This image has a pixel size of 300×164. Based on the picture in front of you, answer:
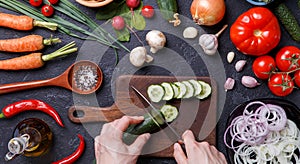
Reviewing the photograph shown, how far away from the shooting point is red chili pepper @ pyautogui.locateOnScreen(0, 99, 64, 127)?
357 cm

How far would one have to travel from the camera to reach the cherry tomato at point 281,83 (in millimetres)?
3396

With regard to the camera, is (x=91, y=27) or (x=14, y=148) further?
(x=91, y=27)

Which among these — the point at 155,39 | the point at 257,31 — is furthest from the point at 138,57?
the point at 257,31

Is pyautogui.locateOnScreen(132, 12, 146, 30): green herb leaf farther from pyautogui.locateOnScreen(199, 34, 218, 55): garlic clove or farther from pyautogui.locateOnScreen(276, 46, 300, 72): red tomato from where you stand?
pyautogui.locateOnScreen(276, 46, 300, 72): red tomato

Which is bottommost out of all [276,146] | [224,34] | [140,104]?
[276,146]

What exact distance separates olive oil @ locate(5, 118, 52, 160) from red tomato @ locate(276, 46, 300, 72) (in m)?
1.49

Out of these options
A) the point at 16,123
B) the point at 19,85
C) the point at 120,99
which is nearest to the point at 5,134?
the point at 16,123

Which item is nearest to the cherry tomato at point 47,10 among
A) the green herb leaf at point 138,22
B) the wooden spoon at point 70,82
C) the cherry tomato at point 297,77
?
the wooden spoon at point 70,82

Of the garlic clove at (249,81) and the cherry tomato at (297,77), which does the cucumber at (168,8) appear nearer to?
the garlic clove at (249,81)

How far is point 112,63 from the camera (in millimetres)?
3602

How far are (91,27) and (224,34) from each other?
833 mm

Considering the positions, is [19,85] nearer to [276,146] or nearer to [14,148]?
[14,148]

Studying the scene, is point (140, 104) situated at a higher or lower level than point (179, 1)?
lower

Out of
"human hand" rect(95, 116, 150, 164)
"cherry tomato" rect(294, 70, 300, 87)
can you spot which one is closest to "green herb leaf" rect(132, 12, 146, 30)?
"human hand" rect(95, 116, 150, 164)
